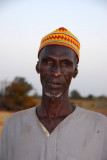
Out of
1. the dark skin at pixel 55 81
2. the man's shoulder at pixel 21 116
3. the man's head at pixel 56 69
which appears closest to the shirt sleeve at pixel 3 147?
the man's shoulder at pixel 21 116

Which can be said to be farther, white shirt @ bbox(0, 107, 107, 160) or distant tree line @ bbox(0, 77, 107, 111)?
distant tree line @ bbox(0, 77, 107, 111)

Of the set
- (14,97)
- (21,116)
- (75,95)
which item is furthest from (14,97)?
(75,95)

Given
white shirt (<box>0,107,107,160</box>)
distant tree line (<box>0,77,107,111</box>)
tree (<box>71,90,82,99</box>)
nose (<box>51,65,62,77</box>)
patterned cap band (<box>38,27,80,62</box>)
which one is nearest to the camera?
white shirt (<box>0,107,107,160</box>)

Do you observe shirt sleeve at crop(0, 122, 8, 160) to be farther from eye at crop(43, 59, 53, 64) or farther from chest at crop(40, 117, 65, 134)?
eye at crop(43, 59, 53, 64)

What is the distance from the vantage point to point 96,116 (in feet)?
8.04

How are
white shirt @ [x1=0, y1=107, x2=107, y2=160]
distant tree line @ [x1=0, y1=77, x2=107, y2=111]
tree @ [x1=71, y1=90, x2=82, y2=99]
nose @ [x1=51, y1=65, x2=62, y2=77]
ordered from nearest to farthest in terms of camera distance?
white shirt @ [x1=0, y1=107, x2=107, y2=160] → nose @ [x1=51, y1=65, x2=62, y2=77] → distant tree line @ [x1=0, y1=77, x2=107, y2=111] → tree @ [x1=71, y1=90, x2=82, y2=99]

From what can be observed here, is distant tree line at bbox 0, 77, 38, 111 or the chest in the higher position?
the chest

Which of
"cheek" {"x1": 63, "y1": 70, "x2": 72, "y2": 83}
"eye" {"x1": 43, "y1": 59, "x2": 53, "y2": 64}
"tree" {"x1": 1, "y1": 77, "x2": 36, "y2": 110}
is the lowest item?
"tree" {"x1": 1, "y1": 77, "x2": 36, "y2": 110}

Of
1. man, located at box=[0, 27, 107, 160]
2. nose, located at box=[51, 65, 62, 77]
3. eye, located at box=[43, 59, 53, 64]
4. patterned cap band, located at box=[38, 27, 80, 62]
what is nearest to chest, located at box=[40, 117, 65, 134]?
man, located at box=[0, 27, 107, 160]

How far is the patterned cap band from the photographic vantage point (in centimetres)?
252

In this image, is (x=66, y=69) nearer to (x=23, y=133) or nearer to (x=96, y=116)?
(x=96, y=116)

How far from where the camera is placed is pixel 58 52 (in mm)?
2439

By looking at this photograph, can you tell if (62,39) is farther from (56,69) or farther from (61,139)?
(61,139)

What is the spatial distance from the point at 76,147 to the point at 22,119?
0.74 meters
